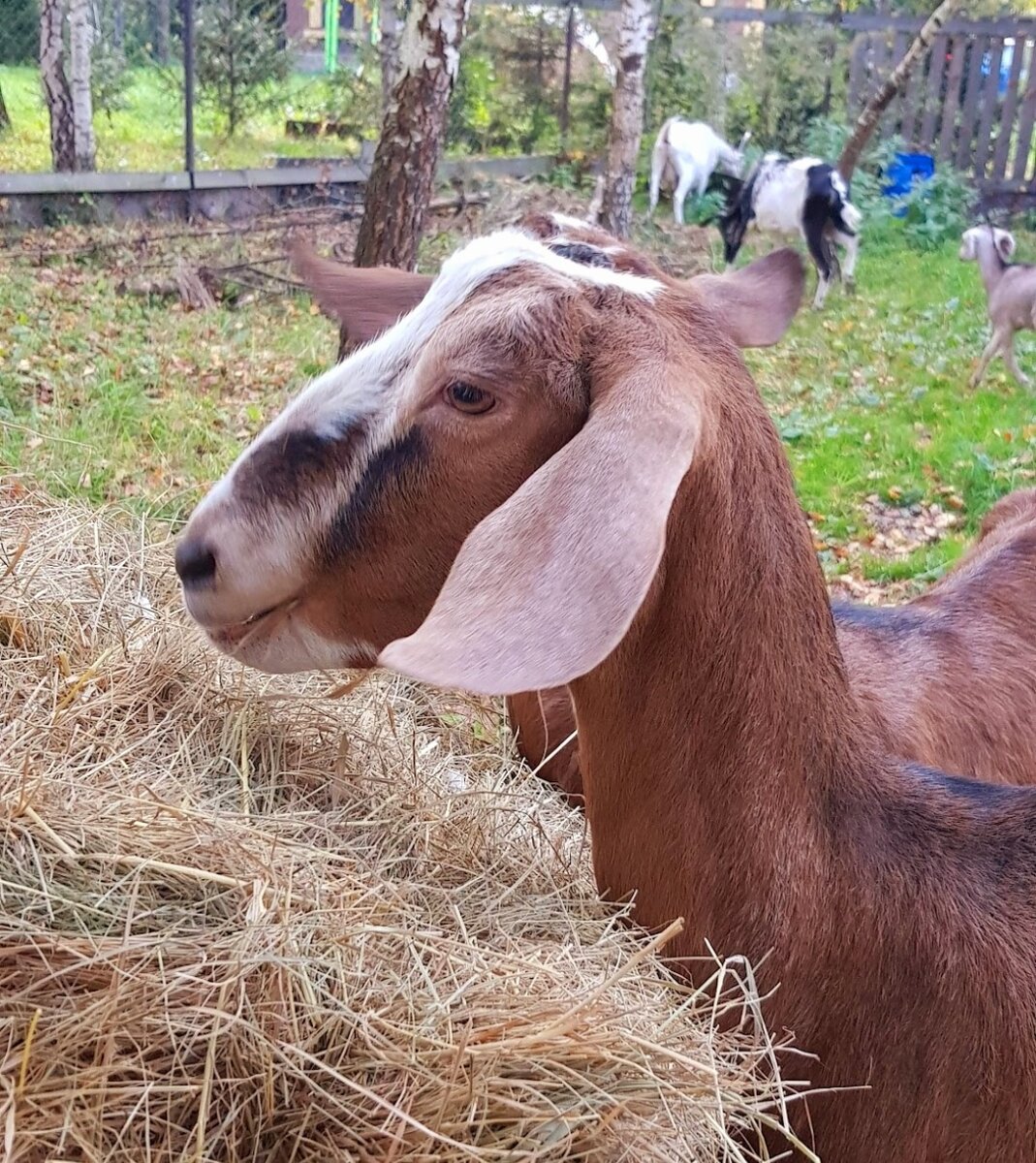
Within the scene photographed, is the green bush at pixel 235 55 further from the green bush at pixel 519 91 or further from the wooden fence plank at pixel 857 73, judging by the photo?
the wooden fence plank at pixel 857 73

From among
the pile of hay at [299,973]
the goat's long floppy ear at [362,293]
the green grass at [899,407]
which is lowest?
the green grass at [899,407]

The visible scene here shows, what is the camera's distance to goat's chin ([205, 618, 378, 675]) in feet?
6.98

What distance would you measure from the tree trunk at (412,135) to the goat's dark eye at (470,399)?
4.31 m

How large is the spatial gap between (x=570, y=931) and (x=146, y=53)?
43.4ft

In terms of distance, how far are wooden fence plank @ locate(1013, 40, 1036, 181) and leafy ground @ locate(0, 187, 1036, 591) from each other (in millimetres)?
7231

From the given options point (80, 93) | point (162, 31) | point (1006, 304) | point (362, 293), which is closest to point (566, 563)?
point (362, 293)

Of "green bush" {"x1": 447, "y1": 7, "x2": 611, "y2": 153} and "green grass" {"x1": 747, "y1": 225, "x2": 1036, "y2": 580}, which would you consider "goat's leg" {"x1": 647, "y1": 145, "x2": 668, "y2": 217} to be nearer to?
"green bush" {"x1": 447, "y1": 7, "x2": 611, "y2": 153}

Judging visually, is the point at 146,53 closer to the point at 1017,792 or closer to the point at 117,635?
the point at 117,635

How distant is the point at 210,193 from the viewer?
11906 mm

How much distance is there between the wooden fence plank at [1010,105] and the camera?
698 inches

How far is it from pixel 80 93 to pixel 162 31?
2.06 meters

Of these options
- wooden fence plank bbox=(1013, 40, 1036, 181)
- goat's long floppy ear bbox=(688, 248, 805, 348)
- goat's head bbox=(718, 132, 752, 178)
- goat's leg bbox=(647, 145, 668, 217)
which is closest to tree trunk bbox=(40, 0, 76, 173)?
goat's leg bbox=(647, 145, 668, 217)

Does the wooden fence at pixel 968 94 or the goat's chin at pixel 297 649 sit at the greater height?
the wooden fence at pixel 968 94

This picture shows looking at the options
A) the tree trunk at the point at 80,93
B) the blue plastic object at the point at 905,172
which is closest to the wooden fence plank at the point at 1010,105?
the blue plastic object at the point at 905,172
